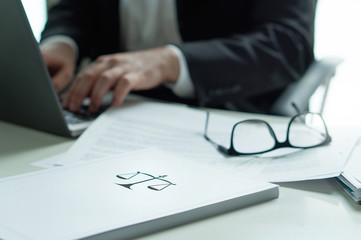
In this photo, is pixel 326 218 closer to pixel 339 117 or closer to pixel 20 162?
pixel 20 162

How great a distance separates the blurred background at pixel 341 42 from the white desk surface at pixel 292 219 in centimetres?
122

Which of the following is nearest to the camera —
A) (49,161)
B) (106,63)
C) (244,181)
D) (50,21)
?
(244,181)

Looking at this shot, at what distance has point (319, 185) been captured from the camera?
455 millimetres

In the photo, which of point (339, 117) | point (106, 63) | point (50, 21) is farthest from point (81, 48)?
point (339, 117)

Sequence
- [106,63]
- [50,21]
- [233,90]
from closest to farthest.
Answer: [106,63], [233,90], [50,21]

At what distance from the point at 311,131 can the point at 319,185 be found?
0.63 ft

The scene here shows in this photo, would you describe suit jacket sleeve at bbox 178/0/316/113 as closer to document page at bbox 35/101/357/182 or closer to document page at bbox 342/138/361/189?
document page at bbox 35/101/357/182

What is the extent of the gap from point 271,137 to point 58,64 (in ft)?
1.77

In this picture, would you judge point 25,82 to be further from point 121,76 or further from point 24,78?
point 121,76

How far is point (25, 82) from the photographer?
62cm

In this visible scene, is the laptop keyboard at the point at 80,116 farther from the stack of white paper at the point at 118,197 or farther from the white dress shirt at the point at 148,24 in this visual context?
the white dress shirt at the point at 148,24

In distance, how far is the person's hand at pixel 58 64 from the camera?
3.02 ft

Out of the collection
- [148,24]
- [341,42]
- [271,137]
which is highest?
[148,24]

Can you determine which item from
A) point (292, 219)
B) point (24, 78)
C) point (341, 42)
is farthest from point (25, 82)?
point (341, 42)
